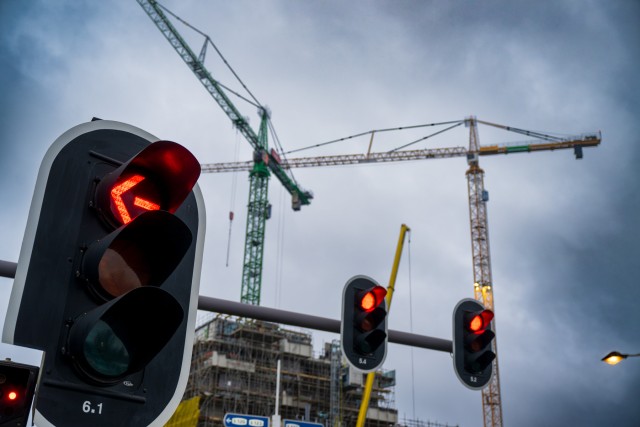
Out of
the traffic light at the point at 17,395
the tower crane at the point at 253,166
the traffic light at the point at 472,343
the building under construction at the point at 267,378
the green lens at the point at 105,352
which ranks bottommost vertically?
the traffic light at the point at 17,395

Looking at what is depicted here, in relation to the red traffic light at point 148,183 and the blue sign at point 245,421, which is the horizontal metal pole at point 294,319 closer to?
the red traffic light at point 148,183

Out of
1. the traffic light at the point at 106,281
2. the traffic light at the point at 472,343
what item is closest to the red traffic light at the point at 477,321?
the traffic light at the point at 472,343

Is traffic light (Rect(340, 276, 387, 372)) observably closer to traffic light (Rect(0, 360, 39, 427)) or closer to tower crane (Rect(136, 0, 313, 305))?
traffic light (Rect(0, 360, 39, 427))

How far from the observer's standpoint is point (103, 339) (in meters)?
2.45

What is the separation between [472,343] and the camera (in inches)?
280

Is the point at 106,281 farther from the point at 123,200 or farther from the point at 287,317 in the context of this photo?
the point at 287,317

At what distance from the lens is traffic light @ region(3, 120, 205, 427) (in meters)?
2.45

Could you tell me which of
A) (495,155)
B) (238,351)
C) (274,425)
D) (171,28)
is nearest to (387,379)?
(238,351)

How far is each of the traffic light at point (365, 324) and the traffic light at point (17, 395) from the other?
162 inches

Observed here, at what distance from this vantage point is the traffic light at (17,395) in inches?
102

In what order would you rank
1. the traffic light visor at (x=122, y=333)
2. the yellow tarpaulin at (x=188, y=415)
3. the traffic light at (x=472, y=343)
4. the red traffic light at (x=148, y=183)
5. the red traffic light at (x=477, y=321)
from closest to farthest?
the traffic light visor at (x=122, y=333)
the red traffic light at (x=148, y=183)
the traffic light at (x=472, y=343)
the red traffic light at (x=477, y=321)
the yellow tarpaulin at (x=188, y=415)

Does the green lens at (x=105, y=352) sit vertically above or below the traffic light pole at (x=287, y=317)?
below

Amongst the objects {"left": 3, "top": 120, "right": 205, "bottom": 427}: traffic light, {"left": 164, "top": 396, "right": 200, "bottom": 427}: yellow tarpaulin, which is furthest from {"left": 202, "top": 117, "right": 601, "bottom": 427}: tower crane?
{"left": 3, "top": 120, "right": 205, "bottom": 427}: traffic light

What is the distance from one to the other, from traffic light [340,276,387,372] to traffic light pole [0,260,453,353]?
1.36 ft
